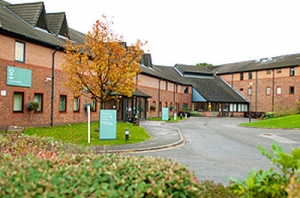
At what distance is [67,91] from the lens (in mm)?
22625

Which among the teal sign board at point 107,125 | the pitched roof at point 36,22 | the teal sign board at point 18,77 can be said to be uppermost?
the pitched roof at point 36,22

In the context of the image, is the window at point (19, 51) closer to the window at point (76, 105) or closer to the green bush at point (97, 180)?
the window at point (76, 105)

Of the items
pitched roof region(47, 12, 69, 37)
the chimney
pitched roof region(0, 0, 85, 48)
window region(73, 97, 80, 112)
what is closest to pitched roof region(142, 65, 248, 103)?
the chimney

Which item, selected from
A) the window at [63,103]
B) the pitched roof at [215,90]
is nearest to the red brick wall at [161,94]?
the pitched roof at [215,90]

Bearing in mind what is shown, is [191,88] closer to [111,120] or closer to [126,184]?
[111,120]

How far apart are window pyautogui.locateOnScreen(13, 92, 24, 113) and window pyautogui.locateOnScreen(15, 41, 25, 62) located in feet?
7.02

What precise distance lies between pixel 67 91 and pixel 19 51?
527 cm

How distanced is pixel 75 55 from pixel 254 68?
44.4m

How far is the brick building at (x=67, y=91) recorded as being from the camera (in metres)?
17.9

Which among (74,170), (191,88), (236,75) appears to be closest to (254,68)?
(236,75)

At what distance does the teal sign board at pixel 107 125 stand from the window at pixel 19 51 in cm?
697

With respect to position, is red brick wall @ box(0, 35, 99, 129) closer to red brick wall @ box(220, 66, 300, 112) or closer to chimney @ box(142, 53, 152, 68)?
chimney @ box(142, 53, 152, 68)

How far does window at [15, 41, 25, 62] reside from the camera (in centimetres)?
1805

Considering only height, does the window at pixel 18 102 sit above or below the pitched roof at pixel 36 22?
below
